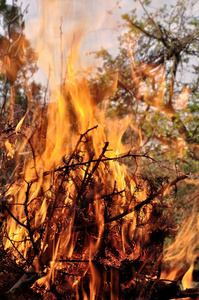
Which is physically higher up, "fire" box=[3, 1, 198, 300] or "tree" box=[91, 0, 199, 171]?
"tree" box=[91, 0, 199, 171]

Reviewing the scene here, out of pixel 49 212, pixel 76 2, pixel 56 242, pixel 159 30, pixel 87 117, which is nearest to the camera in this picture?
pixel 56 242

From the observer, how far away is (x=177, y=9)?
8.39m

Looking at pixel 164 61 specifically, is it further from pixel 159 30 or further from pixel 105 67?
pixel 105 67

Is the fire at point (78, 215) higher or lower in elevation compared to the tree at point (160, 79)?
lower

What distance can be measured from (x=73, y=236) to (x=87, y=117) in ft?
3.06

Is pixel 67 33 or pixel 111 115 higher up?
pixel 111 115

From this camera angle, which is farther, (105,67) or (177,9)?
(105,67)

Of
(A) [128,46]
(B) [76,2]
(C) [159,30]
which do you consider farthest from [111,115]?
(B) [76,2]

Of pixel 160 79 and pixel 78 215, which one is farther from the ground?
pixel 160 79

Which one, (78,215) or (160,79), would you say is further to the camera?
(160,79)

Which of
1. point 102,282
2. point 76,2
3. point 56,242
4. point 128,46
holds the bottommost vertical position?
point 102,282

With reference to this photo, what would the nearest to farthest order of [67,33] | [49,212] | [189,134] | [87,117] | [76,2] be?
[49,212] < [87,117] < [67,33] < [76,2] < [189,134]

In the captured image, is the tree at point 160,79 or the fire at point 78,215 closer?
the fire at point 78,215

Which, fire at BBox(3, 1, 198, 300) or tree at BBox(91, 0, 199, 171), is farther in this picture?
tree at BBox(91, 0, 199, 171)
